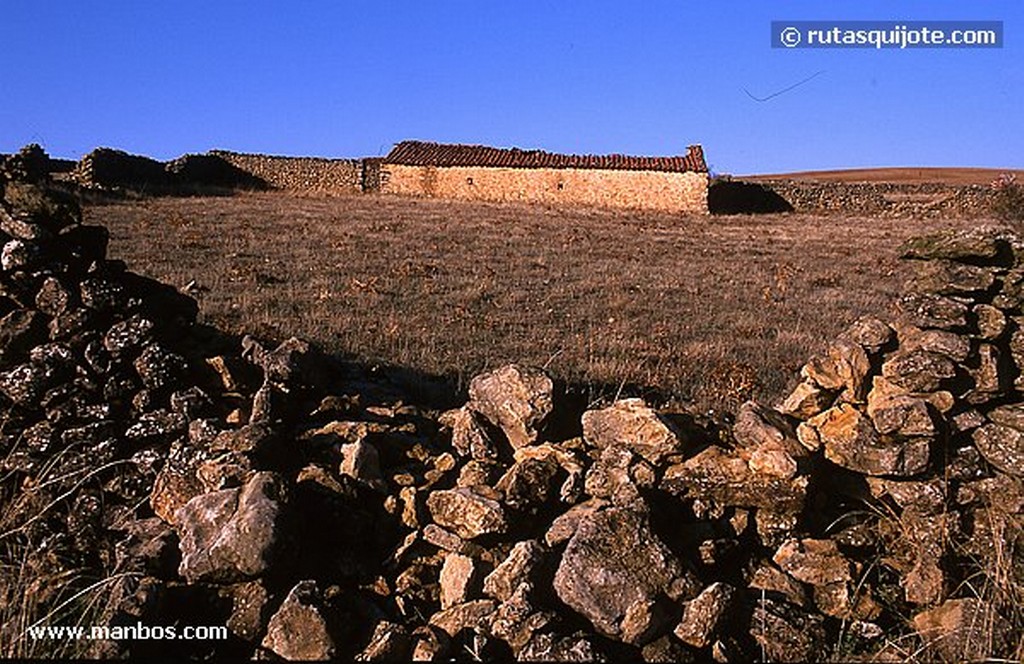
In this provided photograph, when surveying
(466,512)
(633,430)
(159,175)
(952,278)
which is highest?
(159,175)

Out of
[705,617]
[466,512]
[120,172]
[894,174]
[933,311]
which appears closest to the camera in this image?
[705,617]

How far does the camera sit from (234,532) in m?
4.43

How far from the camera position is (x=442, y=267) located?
→ 1616cm

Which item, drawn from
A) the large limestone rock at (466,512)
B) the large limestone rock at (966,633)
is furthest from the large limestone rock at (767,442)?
the large limestone rock at (466,512)

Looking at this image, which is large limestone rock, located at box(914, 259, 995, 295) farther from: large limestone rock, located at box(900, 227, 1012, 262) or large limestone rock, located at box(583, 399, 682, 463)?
large limestone rock, located at box(583, 399, 682, 463)

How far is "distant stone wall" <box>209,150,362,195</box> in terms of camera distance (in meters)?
39.0

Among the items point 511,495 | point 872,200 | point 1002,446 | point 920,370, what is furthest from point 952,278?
point 872,200

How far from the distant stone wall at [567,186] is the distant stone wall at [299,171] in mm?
3163

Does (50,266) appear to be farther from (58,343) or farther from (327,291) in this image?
(327,291)

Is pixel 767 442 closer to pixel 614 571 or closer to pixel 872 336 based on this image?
pixel 872 336

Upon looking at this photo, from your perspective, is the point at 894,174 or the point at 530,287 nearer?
the point at 530,287

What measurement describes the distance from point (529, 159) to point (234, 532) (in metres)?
33.8

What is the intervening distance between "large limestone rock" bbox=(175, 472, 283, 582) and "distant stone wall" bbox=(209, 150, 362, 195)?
3526cm

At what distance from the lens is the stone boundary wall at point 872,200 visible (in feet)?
123
